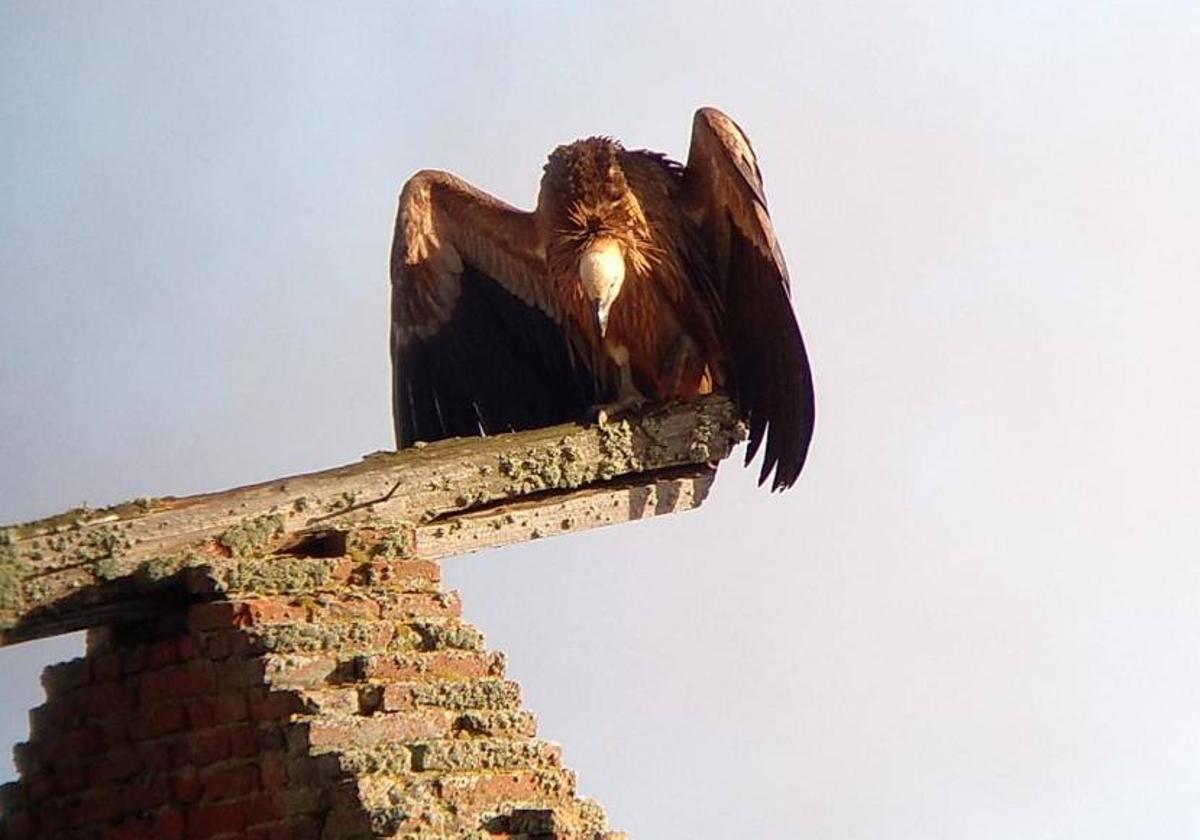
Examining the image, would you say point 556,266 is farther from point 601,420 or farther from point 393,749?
point 393,749

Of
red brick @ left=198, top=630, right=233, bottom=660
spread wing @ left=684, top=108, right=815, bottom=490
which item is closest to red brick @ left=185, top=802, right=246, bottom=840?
red brick @ left=198, top=630, right=233, bottom=660

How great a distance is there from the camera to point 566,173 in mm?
7574

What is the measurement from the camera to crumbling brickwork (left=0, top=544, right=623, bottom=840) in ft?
16.1

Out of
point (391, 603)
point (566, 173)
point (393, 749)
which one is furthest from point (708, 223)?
point (393, 749)

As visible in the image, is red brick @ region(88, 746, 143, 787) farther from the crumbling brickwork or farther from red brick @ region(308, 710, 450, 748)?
red brick @ region(308, 710, 450, 748)

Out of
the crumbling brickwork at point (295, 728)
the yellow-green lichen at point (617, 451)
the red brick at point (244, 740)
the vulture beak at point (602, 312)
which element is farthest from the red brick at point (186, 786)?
the vulture beak at point (602, 312)

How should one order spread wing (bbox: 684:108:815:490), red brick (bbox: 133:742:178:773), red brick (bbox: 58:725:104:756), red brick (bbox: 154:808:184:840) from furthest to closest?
spread wing (bbox: 684:108:815:490) → red brick (bbox: 58:725:104:756) → red brick (bbox: 133:742:178:773) → red brick (bbox: 154:808:184:840)

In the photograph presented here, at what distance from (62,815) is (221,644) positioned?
576 millimetres

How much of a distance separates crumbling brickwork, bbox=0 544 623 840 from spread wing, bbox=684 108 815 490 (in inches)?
80.2

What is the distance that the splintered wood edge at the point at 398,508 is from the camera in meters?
5.05

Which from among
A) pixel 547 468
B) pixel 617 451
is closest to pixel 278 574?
pixel 547 468

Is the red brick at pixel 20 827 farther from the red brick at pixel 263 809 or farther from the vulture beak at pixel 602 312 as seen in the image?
the vulture beak at pixel 602 312

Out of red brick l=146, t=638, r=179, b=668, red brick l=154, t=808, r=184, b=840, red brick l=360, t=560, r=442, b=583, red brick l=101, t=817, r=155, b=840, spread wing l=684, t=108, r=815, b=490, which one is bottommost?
red brick l=154, t=808, r=184, b=840

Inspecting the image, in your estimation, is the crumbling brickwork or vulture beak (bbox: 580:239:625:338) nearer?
the crumbling brickwork
